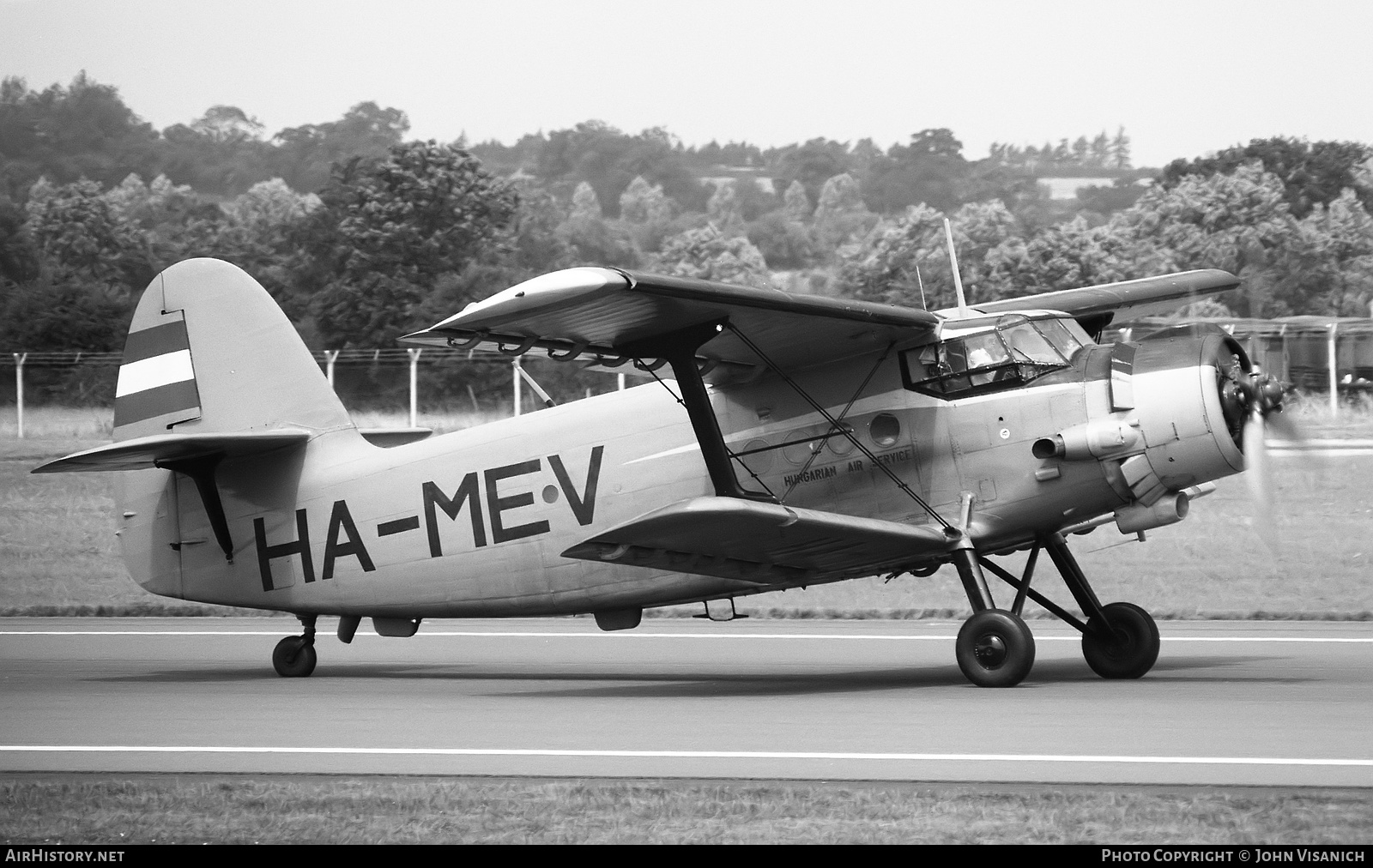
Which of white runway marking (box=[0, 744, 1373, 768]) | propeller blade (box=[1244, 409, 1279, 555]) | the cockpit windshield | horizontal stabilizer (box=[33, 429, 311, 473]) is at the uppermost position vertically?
the cockpit windshield

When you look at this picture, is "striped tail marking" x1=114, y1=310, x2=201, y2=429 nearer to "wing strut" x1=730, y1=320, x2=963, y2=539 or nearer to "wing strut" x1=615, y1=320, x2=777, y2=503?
"wing strut" x1=615, y1=320, x2=777, y2=503

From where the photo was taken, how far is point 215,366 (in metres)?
14.2

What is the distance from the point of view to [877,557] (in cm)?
1183

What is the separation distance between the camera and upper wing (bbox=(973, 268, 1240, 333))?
13617 mm

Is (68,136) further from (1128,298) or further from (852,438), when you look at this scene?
(852,438)

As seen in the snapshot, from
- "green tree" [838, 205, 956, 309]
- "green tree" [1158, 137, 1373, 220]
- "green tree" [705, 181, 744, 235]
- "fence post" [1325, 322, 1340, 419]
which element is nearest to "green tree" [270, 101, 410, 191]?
"green tree" [705, 181, 744, 235]

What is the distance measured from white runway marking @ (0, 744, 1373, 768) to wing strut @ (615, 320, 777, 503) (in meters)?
3.28

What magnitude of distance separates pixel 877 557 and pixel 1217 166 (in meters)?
66.2

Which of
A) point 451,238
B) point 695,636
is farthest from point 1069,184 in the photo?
point 695,636

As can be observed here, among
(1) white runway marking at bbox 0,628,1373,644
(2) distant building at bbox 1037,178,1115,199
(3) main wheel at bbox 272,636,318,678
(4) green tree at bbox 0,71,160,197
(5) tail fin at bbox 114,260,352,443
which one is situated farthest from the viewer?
(2) distant building at bbox 1037,178,1115,199

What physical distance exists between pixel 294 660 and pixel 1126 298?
319 inches

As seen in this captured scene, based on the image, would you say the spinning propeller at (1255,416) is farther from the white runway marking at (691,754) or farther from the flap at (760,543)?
the white runway marking at (691,754)

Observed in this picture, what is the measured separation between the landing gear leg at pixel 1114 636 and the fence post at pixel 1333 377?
54.1 feet

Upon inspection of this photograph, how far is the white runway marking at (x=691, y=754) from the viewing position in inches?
320
